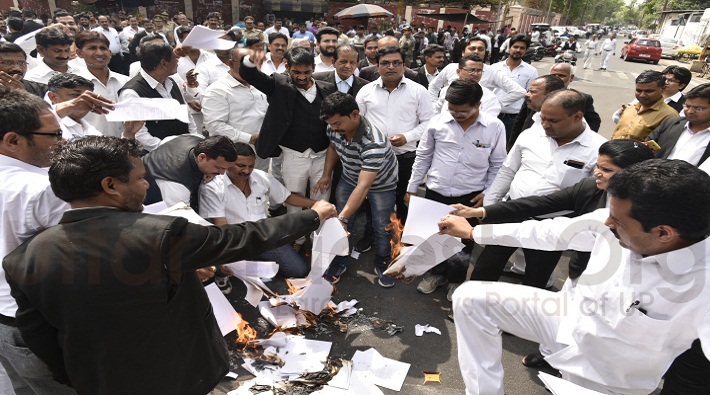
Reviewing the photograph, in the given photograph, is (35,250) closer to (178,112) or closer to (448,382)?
(178,112)

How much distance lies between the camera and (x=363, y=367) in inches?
106

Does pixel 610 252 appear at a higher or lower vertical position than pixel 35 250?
lower

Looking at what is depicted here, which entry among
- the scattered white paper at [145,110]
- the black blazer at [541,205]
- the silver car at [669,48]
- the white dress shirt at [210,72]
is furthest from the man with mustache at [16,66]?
the silver car at [669,48]

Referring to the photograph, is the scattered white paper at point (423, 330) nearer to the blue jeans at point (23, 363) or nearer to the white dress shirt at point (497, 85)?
the blue jeans at point (23, 363)

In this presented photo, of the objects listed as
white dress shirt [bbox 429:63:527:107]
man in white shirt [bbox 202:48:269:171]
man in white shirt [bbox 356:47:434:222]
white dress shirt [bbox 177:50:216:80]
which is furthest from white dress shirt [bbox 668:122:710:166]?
white dress shirt [bbox 177:50:216:80]

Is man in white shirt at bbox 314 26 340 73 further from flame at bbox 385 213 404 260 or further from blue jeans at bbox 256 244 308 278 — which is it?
blue jeans at bbox 256 244 308 278

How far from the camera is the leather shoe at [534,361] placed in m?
2.81

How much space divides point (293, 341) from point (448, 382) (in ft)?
3.58

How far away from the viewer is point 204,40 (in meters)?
2.73

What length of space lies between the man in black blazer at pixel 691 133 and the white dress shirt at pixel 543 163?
3.62ft

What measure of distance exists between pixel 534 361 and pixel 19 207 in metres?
3.08

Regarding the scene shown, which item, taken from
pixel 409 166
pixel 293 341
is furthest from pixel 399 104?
pixel 293 341

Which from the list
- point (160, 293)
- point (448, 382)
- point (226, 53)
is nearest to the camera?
point (160, 293)

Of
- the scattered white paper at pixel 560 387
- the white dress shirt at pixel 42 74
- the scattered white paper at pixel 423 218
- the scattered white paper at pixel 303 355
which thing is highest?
the white dress shirt at pixel 42 74
